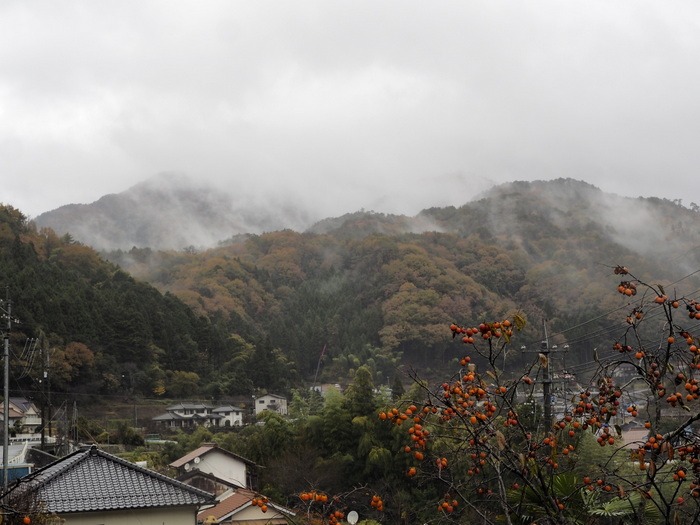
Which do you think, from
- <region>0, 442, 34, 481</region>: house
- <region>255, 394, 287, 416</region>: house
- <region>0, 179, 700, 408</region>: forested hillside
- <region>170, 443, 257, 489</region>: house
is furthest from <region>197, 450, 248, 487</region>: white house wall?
<region>255, 394, 287, 416</region>: house

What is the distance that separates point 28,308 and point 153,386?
24.5 ft

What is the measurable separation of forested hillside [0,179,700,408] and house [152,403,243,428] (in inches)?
89.0

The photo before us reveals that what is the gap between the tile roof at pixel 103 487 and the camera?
10.1m

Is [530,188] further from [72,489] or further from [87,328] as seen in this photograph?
[72,489]

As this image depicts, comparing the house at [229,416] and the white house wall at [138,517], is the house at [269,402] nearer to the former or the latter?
the house at [229,416]

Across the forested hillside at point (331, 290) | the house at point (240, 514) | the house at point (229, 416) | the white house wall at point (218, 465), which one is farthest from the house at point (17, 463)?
the house at point (229, 416)

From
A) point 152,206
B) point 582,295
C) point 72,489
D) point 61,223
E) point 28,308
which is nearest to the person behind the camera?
point 72,489

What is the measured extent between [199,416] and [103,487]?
2967cm

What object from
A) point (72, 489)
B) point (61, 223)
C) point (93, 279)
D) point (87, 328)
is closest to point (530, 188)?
point (61, 223)

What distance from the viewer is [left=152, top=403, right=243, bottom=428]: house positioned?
38344mm

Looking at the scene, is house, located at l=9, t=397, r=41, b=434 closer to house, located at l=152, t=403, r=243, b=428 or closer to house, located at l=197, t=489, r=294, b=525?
house, located at l=152, t=403, r=243, b=428

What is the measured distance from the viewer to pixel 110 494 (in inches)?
408

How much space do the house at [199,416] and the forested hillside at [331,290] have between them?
7.42 ft

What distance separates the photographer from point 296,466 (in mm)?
22281
